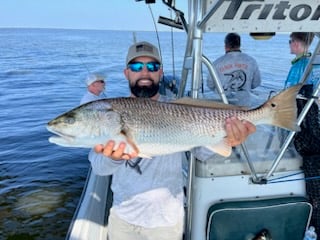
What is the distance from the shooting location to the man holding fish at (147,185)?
2777mm

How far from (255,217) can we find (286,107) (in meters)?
1.08

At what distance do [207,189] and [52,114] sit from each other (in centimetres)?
1159

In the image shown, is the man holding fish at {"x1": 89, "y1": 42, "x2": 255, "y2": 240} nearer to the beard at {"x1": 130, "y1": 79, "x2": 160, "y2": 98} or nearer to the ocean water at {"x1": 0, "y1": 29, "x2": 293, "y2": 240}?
the beard at {"x1": 130, "y1": 79, "x2": 160, "y2": 98}

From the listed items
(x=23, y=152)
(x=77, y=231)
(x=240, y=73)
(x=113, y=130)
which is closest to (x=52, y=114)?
(x=23, y=152)

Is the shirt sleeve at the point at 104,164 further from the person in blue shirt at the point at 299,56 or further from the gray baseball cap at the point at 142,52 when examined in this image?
the person in blue shirt at the point at 299,56

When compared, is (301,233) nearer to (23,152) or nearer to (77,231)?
(77,231)

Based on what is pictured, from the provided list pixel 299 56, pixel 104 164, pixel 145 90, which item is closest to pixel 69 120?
pixel 104 164

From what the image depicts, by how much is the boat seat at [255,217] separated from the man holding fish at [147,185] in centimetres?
33

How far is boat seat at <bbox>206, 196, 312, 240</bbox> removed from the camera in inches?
120

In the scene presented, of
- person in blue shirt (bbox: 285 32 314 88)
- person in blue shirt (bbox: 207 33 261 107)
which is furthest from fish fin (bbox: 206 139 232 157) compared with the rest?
person in blue shirt (bbox: 207 33 261 107)

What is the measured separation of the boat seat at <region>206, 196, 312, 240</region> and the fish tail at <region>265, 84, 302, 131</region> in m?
0.90

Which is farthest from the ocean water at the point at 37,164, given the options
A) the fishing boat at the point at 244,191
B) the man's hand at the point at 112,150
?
the man's hand at the point at 112,150

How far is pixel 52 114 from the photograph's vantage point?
45.4 feet

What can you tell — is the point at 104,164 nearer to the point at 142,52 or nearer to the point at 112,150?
the point at 112,150
